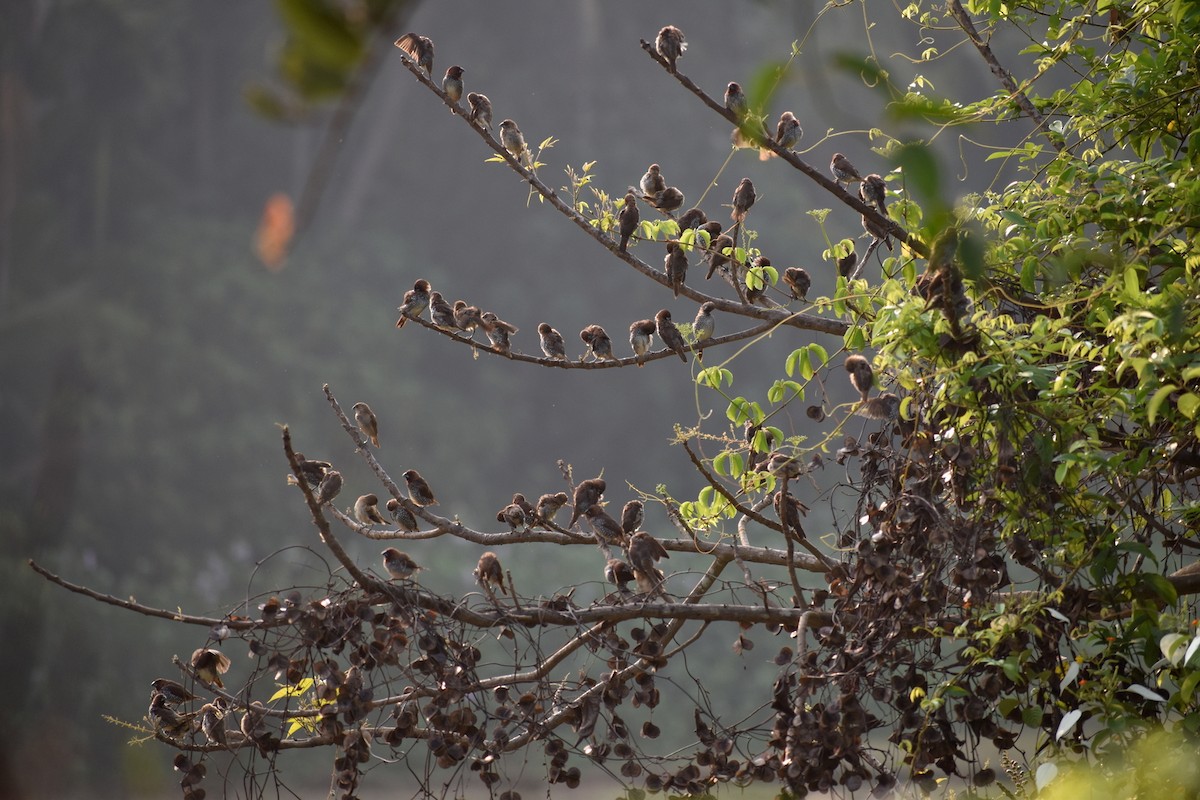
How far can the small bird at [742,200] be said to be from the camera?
1600 mm

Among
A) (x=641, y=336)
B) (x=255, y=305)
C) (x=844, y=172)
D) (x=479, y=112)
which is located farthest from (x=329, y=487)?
(x=255, y=305)

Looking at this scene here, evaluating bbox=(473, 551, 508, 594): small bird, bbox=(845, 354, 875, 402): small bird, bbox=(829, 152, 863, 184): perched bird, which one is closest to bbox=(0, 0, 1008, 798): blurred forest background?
bbox=(829, 152, 863, 184): perched bird

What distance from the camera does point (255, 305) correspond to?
846cm

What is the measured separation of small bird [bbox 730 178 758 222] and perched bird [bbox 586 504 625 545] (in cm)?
47

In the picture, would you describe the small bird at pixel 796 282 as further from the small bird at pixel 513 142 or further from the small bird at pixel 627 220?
the small bird at pixel 513 142

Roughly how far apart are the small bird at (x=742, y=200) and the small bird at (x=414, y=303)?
1.62 ft

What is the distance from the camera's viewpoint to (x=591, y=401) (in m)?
→ 10.1

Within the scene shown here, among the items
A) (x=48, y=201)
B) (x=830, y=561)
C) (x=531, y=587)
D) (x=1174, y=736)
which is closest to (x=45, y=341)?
(x=48, y=201)

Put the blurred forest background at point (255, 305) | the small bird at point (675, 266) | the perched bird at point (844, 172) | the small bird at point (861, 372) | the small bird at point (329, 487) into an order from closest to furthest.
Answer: the small bird at point (861, 372)
the small bird at point (329, 487)
the small bird at point (675, 266)
the perched bird at point (844, 172)
the blurred forest background at point (255, 305)

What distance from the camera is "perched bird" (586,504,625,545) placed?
1471 mm

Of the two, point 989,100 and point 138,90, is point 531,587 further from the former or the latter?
point 989,100

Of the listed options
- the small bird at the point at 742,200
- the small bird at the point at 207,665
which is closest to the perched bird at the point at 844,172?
the small bird at the point at 742,200

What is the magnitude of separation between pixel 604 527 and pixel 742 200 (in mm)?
518

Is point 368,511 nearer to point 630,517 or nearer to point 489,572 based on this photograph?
point 489,572
